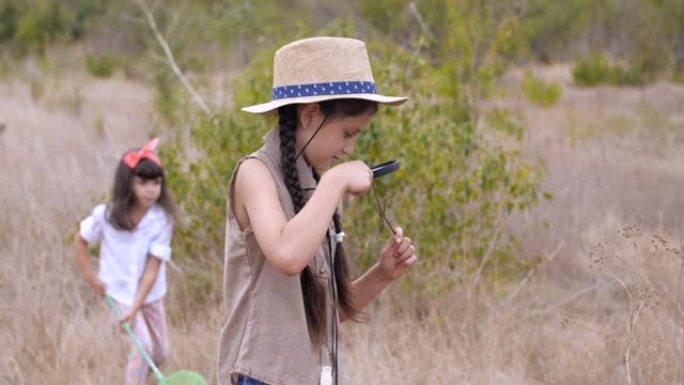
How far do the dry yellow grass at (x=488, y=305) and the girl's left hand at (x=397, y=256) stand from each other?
997 millimetres

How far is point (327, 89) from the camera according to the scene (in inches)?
79.4

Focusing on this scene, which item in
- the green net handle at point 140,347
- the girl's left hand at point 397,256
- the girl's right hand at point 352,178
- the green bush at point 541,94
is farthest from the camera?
the green bush at point 541,94

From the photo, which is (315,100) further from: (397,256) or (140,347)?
(140,347)

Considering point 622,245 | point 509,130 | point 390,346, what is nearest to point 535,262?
point 622,245

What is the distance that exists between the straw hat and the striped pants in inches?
81.8

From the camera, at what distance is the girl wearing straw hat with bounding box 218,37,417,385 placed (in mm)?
2027

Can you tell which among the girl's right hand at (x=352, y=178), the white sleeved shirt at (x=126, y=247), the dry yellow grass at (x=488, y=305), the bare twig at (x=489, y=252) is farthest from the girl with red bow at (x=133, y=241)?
the girl's right hand at (x=352, y=178)

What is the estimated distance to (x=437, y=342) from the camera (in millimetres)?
4238

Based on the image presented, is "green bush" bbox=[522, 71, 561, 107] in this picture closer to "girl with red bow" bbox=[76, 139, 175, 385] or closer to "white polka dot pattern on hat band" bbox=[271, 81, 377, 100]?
"girl with red bow" bbox=[76, 139, 175, 385]

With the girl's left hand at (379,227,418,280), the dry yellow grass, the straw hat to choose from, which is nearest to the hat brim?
the straw hat

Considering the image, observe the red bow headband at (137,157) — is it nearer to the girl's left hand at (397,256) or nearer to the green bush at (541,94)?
the girl's left hand at (397,256)

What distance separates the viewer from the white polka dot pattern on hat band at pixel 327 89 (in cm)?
202

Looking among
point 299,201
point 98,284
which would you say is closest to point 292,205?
point 299,201

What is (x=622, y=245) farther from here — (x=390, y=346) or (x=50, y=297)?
(x=50, y=297)
